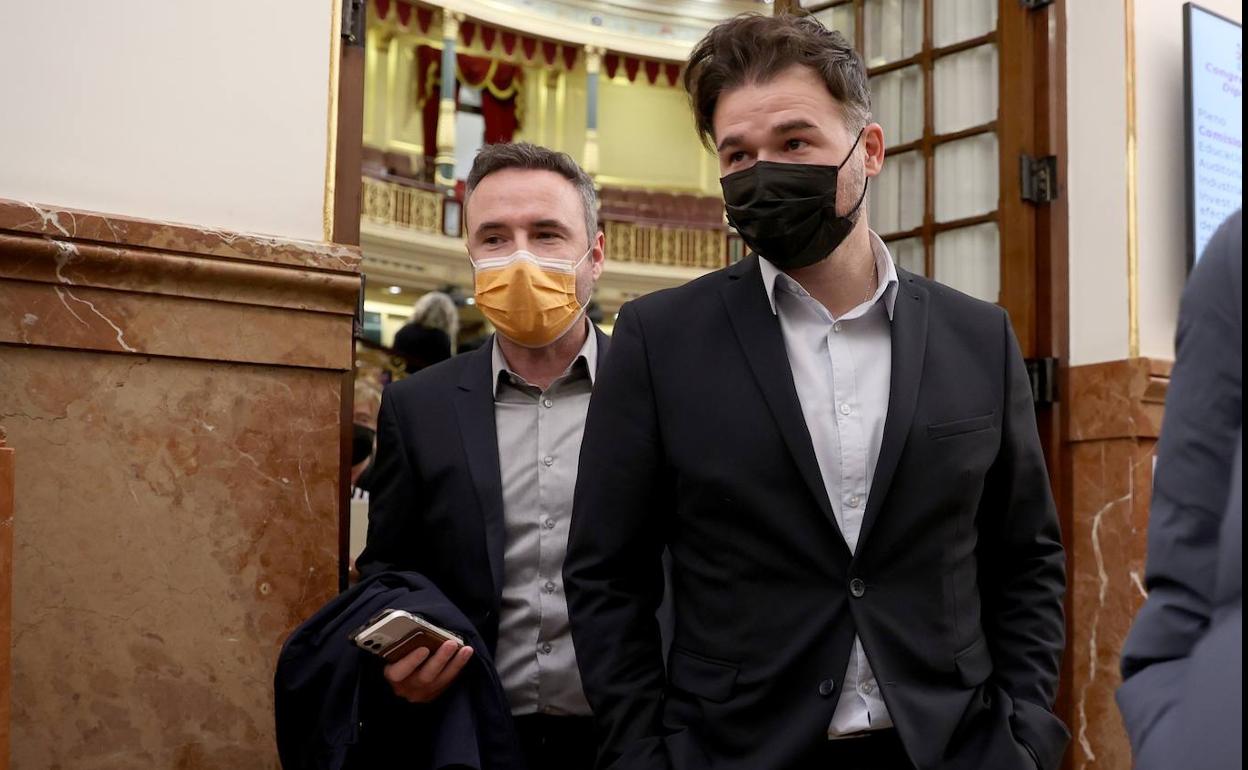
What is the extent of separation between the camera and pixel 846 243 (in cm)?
184

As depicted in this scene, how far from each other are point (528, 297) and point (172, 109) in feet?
2.46

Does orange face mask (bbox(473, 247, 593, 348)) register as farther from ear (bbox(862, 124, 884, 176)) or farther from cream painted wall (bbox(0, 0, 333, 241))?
ear (bbox(862, 124, 884, 176))

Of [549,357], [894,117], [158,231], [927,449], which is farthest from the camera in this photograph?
[894,117]

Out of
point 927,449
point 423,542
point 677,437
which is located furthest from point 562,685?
point 927,449

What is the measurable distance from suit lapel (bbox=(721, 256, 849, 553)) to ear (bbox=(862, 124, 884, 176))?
0.23 metres

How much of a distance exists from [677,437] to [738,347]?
155 millimetres

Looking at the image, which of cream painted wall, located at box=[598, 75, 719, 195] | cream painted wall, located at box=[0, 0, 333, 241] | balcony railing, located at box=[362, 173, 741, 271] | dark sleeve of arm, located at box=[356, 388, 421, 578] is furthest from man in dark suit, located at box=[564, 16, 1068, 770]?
cream painted wall, located at box=[598, 75, 719, 195]

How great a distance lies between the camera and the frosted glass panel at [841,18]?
4395 millimetres

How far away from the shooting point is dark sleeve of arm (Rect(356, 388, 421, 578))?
2168 mm

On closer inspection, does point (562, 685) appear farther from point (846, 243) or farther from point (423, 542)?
point (846, 243)

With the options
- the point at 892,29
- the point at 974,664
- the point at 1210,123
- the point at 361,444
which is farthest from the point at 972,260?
the point at 974,664

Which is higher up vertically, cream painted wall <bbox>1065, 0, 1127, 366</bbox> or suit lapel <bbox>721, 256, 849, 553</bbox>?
cream painted wall <bbox>1065, 0, 1127, 366</bbox>

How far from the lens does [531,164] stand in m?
2.40

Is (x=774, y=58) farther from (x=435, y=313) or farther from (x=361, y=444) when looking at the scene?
(x=435, y=313)
